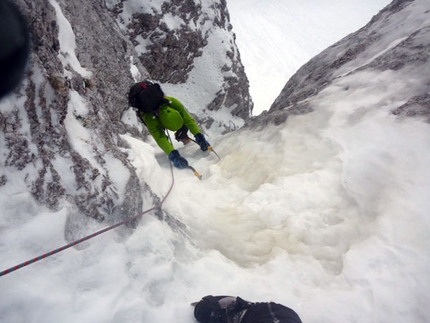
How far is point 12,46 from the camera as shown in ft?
6.84

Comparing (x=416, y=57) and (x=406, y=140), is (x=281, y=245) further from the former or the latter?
(x=416, y=57)

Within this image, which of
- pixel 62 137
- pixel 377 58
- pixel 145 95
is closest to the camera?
pixel 62 137

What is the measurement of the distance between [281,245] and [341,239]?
1.87ft

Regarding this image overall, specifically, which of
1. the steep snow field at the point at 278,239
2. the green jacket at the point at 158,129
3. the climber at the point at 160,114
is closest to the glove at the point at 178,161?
the climber at the point at 160,114

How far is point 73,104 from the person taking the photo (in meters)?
2.78

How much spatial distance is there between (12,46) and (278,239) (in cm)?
280

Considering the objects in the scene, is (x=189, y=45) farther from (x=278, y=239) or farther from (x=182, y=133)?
(x=278, y=239)

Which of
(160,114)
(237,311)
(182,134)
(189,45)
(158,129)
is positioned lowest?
(237,311)

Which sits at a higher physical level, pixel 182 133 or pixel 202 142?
pixel 182 133

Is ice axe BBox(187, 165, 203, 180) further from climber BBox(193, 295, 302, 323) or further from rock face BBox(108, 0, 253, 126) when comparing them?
rock face BBox(108, 0, 253, 126)

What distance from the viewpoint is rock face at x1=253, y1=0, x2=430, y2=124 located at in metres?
4.03

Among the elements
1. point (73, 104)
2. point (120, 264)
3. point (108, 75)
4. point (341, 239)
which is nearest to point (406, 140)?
point (341, 239)

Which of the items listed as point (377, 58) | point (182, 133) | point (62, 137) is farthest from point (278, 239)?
point (377, 58)

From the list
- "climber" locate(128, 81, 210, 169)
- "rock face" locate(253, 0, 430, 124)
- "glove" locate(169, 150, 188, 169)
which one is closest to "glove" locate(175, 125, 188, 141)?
"climber" locate(128, 81, 210, 169)
